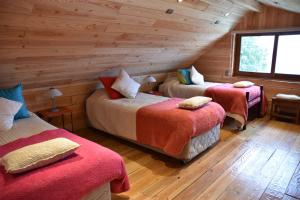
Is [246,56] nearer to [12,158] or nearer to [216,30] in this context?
[216,30]

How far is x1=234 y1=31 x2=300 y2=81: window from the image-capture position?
14.3 feet

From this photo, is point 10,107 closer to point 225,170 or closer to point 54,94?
point 54,94

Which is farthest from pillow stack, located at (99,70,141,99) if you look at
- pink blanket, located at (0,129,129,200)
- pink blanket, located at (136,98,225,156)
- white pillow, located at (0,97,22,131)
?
pink blanket, located at (0,129,129,200)

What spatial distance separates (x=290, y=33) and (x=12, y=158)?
191 inches

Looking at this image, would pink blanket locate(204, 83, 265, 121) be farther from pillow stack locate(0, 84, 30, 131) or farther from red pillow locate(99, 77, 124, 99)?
pillow stack locate(0, 84, 30, 131)

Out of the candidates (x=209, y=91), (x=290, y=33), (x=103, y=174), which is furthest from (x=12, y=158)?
(x=290, y=33)

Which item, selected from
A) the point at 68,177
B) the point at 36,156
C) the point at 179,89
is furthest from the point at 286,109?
the point at 36,156

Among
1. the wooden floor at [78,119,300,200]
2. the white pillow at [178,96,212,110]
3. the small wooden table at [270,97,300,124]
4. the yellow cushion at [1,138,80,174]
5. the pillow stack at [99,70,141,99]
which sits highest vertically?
the pillow stack at [99,70,141,99]

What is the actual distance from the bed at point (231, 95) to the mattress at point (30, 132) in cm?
274

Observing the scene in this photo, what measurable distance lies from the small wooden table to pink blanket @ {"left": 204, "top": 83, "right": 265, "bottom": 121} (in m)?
0.33

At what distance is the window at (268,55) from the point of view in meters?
4.36

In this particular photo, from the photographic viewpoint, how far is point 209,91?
4.14m

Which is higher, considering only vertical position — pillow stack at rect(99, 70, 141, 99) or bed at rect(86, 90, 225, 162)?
pillow stack at rect(99, 70, 141, 99)

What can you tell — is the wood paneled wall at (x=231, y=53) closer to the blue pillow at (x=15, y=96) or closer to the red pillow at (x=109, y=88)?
the red pillow at (x=109, y=88)
